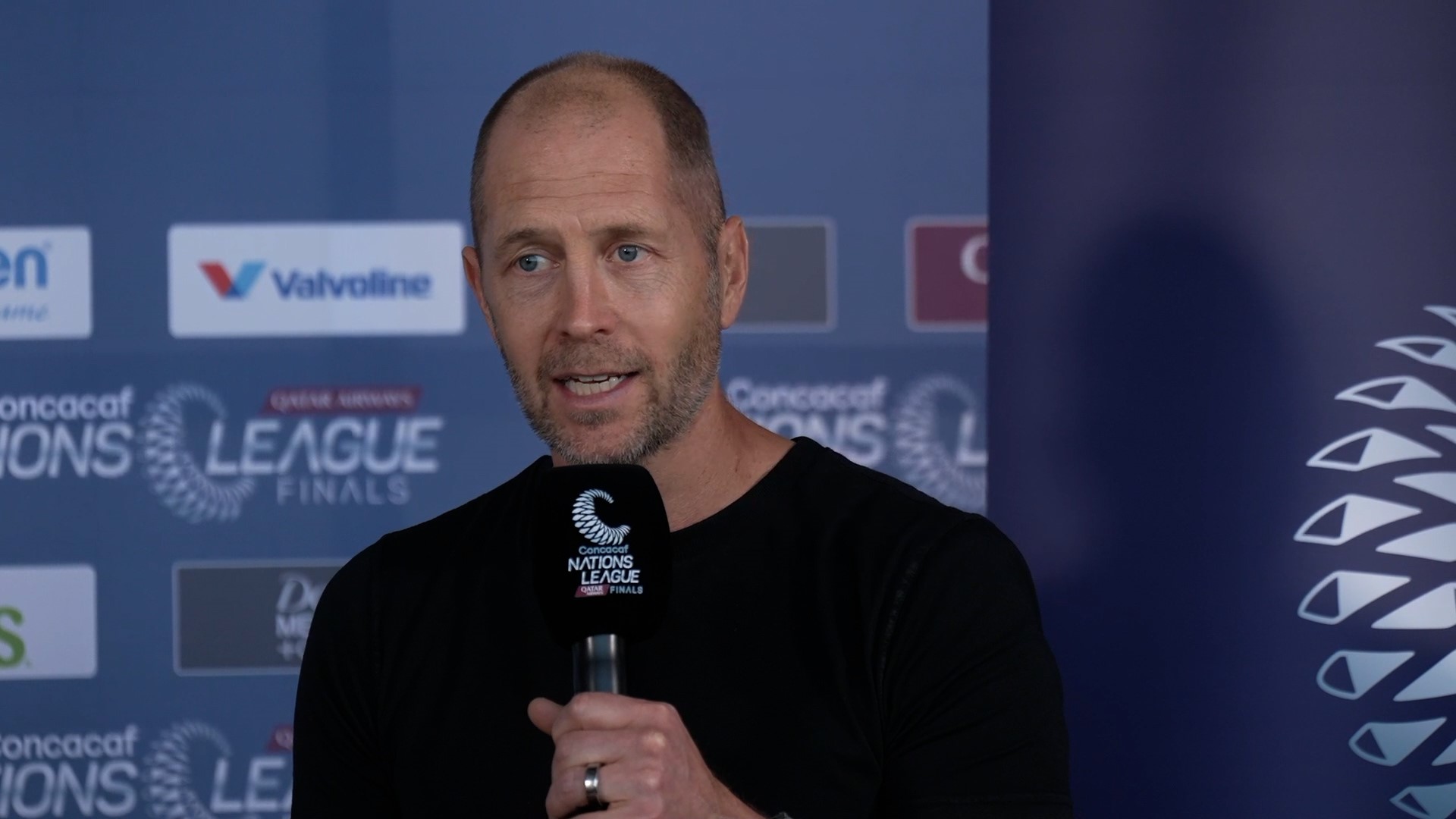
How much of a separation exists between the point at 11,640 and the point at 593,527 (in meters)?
1.99

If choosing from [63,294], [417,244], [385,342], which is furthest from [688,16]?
[63,294]

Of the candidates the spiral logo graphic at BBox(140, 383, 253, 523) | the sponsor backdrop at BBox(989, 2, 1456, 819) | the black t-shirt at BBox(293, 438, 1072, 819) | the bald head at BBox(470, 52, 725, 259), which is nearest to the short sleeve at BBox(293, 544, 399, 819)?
the black t-shirt at BBox(293, 438, 1072, 819)

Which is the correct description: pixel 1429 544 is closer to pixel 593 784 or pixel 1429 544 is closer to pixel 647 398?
pixel 647 398

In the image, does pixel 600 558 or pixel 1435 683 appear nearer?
pixel 600 558

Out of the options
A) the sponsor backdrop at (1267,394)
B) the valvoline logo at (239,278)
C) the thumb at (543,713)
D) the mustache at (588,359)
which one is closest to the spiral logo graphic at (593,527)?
the thumb at (543,713)

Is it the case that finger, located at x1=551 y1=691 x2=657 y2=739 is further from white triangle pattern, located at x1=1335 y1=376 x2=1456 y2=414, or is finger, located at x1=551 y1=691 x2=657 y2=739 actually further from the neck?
white triangle pattern, located at x1=1335 y1=376 x2=1456 y2=414

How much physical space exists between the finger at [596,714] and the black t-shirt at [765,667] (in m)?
0.35

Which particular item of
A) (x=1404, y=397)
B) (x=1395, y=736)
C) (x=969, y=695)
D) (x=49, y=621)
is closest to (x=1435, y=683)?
(x=1395, y=736)

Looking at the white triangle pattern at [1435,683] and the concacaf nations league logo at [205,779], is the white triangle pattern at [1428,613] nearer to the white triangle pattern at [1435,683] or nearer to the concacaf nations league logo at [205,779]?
the white triangle pattern at [1435,683]

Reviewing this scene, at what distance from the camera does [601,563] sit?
88 centimetres

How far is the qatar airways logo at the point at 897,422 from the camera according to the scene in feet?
7.97

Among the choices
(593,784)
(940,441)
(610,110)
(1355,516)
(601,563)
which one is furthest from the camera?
(940,441)

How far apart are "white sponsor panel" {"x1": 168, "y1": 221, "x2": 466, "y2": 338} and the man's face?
1311 mm

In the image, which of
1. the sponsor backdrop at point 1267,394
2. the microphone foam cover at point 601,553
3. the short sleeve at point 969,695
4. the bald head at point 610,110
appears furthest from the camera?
the sponsor backdrop at point 1267,394
